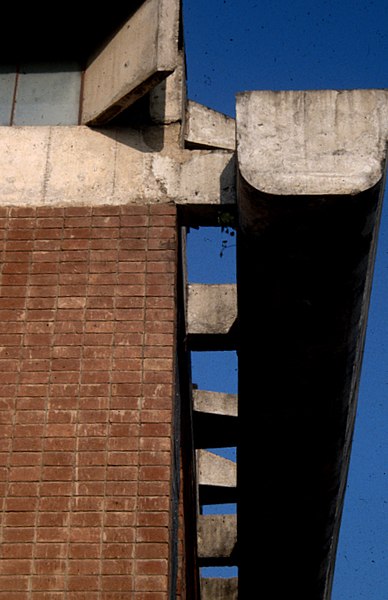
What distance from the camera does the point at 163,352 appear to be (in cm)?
608

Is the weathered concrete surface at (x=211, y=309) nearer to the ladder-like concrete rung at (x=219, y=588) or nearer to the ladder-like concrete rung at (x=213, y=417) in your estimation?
the ladder-like concrete rung at (x=213, y=417)

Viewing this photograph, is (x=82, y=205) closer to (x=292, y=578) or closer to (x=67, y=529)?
(x=67, y=529)

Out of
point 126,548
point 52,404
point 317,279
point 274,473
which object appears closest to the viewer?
point 126,548

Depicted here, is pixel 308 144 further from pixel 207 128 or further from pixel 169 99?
pixel 207 128

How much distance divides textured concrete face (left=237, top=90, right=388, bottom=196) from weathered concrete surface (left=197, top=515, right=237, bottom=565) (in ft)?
26.1

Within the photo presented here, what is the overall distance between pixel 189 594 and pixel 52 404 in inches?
184

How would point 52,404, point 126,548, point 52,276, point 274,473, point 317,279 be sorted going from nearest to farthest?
1. point 126,548
2. point 52,404
3. point 52,276
4. point 317,279
5. point 274,473

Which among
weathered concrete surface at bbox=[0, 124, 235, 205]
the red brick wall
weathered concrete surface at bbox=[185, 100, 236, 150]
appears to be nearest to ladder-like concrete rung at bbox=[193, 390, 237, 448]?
weathered concrete surface at bbox=[185, 100, 236, 150]

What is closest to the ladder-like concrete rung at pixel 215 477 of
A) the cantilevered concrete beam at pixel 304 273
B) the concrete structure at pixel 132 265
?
the cantilevered concrete beam at pixel 304 273

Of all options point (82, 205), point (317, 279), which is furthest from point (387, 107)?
point (82, 205)

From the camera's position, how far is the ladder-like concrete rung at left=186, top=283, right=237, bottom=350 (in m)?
9.42

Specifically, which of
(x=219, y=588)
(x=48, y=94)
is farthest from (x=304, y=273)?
(x=219, y=588)

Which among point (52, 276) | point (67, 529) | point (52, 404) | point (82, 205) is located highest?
point (82, 205)

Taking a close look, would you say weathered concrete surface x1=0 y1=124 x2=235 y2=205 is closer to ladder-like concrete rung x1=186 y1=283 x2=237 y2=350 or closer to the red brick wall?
the red brick wall
